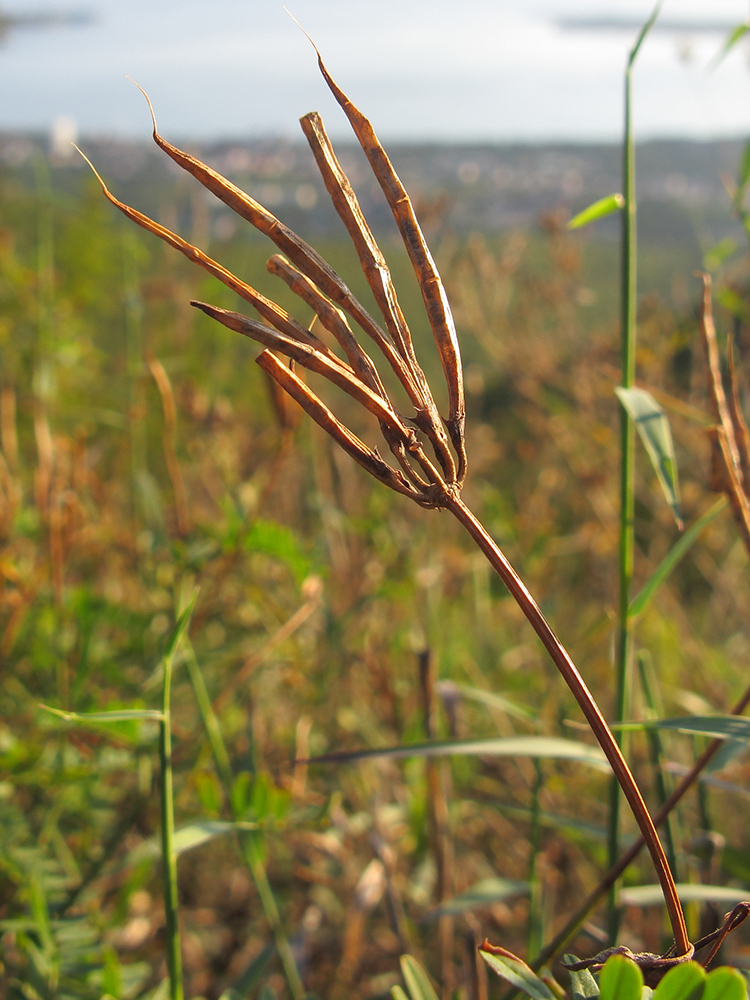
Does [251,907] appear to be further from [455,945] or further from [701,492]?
[701,492]

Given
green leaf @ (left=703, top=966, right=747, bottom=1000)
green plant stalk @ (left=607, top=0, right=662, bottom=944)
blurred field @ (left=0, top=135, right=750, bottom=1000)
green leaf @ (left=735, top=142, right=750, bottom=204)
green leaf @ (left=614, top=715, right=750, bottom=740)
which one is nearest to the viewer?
green leaf @ (left=703, top=966, right=747, bottom=1000)

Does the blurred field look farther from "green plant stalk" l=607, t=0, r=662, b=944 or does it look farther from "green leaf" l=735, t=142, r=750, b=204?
"green leaf" l=735, t=142, r=750, b=204

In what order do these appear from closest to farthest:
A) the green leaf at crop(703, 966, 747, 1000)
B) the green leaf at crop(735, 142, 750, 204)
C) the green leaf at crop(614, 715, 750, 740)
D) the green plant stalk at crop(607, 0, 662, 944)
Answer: the green leaf at crop(703, 966, 747, 1000), the green leaf at crop(614, 715, 750, 740), the green plant stalk at crop(607, 0, 662, 944), the green leaf at crop(735, 142, 750, 204)

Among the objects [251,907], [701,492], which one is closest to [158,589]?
[251,907]

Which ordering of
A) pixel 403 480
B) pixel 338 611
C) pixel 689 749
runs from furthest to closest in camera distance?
pixel 689 749, pixel 338 611, pixel 403 480

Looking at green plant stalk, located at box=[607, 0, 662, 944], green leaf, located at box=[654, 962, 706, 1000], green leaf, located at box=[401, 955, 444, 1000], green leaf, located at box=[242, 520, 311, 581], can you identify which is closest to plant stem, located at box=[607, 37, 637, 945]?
green plant stalk, located at box=[607, 0, 662, 944]

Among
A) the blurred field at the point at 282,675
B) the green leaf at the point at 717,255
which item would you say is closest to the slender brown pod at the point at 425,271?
the blurred field at the point at 282,675
